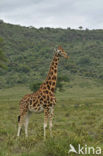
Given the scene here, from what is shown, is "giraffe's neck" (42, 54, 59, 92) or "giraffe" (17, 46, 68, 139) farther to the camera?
"giraffe's neck" (42, 54, 59, 92)

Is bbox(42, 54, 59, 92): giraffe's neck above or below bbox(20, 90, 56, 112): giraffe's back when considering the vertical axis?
above

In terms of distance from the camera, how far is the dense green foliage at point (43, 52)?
86.9 metres

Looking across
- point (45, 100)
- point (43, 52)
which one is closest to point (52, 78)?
point (45, 100)

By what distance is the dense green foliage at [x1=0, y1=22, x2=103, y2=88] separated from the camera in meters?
86.9

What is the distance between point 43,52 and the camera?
11694 centimetres

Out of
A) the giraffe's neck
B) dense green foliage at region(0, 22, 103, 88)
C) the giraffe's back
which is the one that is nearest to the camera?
the giraffe's back

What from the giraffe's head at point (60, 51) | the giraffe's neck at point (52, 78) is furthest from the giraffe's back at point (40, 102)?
the giraffe's head at point (60, 51)

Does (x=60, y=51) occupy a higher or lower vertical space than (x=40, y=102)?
higher

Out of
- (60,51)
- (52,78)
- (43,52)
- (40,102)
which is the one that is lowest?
(43,52)

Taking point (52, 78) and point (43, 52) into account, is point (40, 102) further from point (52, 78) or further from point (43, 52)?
point (43, 52)

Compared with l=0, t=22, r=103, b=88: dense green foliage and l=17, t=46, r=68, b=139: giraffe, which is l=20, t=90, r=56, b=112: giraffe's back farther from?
l=0, t=22, r=103, b=88: dense green foliage

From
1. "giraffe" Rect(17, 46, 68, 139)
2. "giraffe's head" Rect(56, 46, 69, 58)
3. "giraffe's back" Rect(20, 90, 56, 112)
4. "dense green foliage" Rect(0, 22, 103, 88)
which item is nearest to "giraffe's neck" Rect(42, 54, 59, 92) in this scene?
"giraffe" Rect(17, 46, 68, 139)

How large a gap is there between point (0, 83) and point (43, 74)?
49.0 ft

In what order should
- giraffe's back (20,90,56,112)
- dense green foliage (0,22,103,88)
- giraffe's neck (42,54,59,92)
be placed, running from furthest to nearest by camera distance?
dense green foliage (0,22,103,88) < giraffe's neck (42,54,59,92) < giraffe's back (20,90,56,112)
